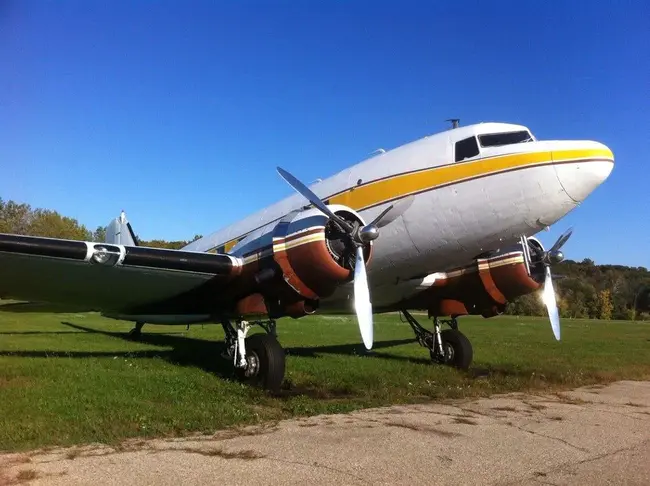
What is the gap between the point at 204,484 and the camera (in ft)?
14.8

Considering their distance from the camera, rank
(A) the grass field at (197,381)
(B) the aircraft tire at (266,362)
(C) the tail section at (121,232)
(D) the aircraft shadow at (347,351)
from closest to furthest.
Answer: (A) the grass field at (197,381) < (B) the aircraft tire at (266,362) < (D) the aircraft shadow at (347,351) < (C) the tail section at (121,232)

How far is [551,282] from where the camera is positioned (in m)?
12.5

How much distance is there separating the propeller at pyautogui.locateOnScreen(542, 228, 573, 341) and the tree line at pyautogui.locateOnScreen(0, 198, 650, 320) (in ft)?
139

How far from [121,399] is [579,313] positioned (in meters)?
64.4

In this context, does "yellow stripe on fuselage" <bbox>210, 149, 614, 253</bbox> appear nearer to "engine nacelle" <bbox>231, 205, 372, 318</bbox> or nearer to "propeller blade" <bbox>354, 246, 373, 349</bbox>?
"engine nacelle" <bbox>231, 205, 372, 318</bbox>

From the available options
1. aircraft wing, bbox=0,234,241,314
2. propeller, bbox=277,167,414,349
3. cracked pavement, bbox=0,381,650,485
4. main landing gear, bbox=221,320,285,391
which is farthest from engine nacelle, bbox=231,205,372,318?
cracked pavement, bbox=0,381,650,485

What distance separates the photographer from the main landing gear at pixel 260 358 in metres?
9.71

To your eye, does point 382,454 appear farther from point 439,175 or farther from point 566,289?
point 566,289

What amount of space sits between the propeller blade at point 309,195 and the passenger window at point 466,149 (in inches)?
93.0

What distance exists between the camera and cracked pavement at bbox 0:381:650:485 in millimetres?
4797

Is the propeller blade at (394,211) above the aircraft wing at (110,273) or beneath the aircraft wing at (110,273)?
above

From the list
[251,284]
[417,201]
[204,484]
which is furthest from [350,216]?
[204,484]

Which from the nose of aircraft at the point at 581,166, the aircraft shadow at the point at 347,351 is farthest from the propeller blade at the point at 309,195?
the aircraft shadow at the point at 347,351

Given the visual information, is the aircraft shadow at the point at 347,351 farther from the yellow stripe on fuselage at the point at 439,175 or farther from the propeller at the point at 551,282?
the yellow stripe on fuselage at the point at 439,175
